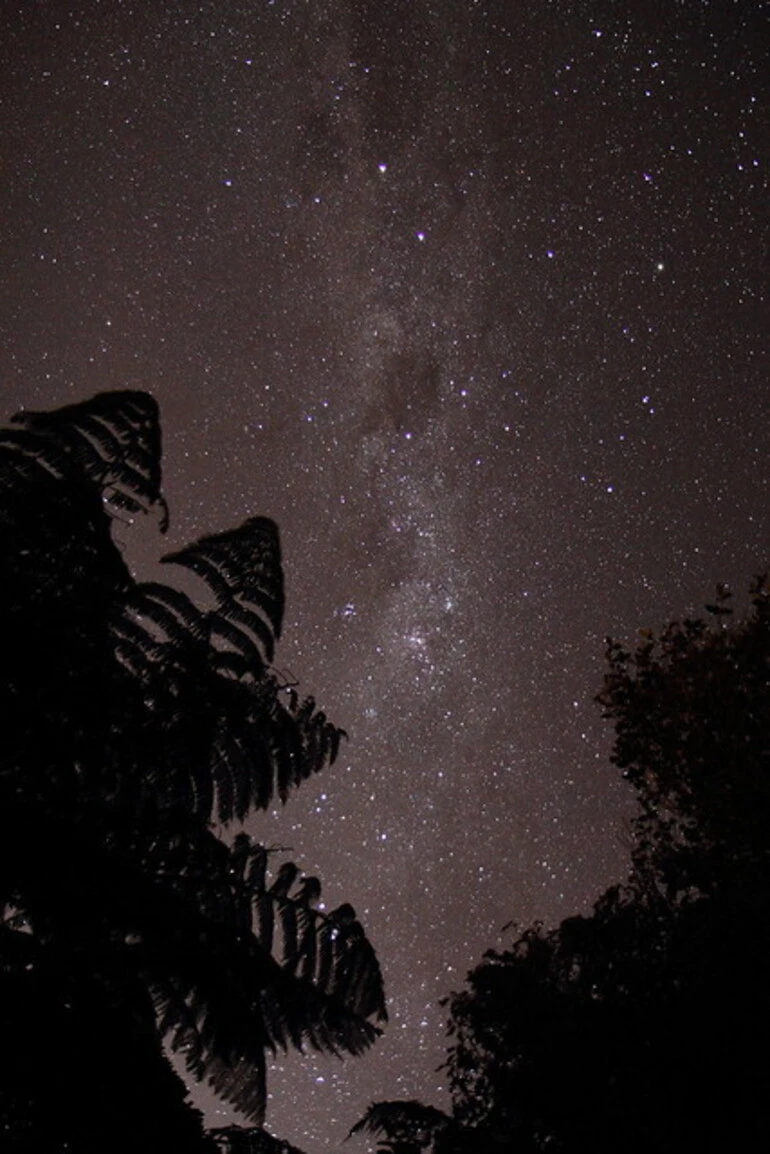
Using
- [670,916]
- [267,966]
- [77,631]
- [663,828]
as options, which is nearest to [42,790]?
[77,631]

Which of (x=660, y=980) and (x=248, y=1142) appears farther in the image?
(x=660, y=980)

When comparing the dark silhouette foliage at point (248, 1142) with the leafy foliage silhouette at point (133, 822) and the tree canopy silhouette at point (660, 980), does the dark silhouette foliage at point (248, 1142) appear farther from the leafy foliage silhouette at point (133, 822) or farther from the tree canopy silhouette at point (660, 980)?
the tree canopy silhouette at point (660, 980)

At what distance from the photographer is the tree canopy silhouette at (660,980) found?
4695mm

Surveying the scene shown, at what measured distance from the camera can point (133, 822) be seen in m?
2.16

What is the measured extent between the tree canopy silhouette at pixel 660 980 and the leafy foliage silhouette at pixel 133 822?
9.83 feet

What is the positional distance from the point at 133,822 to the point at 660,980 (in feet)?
15.0

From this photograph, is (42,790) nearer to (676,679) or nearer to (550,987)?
(550,987)

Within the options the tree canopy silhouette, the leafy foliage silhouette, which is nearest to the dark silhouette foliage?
the leafy foliage silhouette

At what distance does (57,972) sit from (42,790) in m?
0.44

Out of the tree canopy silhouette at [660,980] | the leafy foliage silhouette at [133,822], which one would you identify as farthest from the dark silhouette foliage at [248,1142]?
the tree canopy silhouette at [660,980]

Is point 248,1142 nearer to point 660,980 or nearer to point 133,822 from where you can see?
point 133,822

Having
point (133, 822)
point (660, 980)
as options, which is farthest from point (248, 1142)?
point (660, 980)

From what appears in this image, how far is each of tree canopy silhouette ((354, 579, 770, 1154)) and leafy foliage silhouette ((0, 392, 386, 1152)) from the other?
9.83ft

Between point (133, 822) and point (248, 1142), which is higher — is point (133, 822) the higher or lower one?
the higher one
